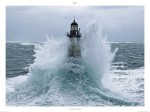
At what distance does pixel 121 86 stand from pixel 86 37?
18.7 inches

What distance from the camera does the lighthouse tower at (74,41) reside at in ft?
13.6

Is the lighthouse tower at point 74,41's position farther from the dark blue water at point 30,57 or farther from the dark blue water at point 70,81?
the dark blue water at point 30,57

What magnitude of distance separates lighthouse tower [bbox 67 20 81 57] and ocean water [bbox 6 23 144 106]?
3 cm

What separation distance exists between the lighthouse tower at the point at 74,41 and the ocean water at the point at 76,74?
1.3 inches

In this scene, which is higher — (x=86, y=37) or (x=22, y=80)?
(x=86, y=37)

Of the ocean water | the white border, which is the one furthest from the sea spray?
the white border

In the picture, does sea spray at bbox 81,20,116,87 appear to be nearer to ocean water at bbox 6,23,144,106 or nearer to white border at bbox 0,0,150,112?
ocean water at bbox 6,23,144,106

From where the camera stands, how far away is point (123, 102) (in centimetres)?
416

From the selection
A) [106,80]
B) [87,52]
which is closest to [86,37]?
[87,52]

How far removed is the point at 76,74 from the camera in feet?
14.0

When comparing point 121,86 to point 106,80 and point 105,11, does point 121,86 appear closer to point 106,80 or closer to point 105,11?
point 106,80

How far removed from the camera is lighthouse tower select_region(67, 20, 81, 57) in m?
4.15

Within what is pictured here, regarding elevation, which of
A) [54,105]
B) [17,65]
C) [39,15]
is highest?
[39,15]
